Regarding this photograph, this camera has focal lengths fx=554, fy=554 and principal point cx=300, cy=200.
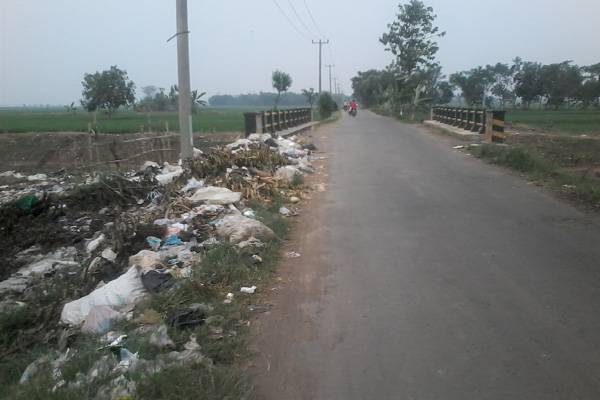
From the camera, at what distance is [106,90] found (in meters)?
51.3

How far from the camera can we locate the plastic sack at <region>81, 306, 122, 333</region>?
14.9 ft

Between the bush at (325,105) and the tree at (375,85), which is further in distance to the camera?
the tree at (375,85)

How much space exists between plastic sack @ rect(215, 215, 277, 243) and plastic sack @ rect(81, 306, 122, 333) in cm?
205

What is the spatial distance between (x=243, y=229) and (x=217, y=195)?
2484 mm

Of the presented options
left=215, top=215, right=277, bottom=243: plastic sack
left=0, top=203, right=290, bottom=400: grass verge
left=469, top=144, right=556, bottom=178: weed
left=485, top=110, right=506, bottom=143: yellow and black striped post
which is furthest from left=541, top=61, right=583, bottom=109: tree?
left=0, top=203, right=290, bottom=400: grass verge

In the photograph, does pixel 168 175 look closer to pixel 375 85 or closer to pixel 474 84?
pixel 474 84

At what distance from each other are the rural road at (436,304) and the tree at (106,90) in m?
46.8

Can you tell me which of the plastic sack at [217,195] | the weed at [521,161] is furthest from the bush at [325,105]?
the plastic sack at [217,195]

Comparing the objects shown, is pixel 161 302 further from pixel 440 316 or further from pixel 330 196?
pixel 330 196

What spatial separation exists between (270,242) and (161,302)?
219cm

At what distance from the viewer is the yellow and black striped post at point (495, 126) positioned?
55.8 ft

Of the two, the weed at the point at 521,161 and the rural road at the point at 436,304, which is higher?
the weed at the point at 521,161

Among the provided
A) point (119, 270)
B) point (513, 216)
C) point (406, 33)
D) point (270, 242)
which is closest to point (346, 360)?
point (270, 242)

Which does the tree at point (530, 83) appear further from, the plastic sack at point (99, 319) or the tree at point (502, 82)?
the plastic sack at point (99, 319)
